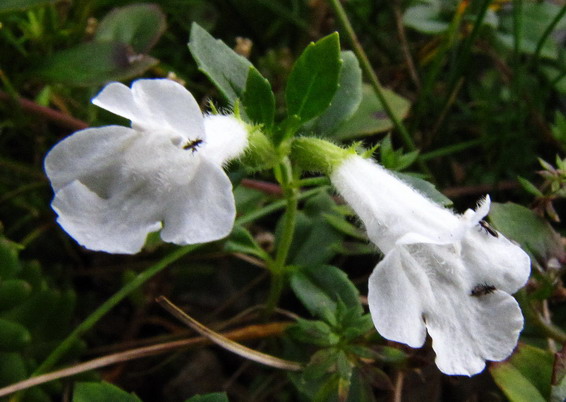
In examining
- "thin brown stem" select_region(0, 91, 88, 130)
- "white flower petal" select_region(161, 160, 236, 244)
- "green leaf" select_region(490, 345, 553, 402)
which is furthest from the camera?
"thin brown stem" select_region(0, 91, 88, 130)

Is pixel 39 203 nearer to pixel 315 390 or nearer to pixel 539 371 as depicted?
pixel 315 390

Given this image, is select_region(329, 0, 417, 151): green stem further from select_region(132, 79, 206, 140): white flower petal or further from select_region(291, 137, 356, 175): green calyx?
select_region(132, 79, 206, 140): white flower petal

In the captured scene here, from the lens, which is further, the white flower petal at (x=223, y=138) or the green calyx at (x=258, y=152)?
the green calyx at (x=258, y=152)

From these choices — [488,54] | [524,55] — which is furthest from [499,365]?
[524,55]

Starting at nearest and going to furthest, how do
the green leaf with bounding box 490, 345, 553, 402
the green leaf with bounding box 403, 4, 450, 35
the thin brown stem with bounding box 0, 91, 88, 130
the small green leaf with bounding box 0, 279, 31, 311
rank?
the green leaf with bounding box 490, 345, 553, 402 → the small green leaf with bounding box 0, 279, 31, 311 → the thin brown stem with bounding box 0, 91, 88, 130 → the green leaf with bounding box 403, 4, 450, 35

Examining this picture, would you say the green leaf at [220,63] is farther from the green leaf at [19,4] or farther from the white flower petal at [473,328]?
the white flower petal at [473,328]

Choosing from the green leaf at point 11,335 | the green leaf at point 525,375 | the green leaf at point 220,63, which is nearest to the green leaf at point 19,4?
the green leaf at point 220,63

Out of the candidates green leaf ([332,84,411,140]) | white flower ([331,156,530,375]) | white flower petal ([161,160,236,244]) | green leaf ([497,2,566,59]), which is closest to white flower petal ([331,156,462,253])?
white flower ([331,156,530,375])
